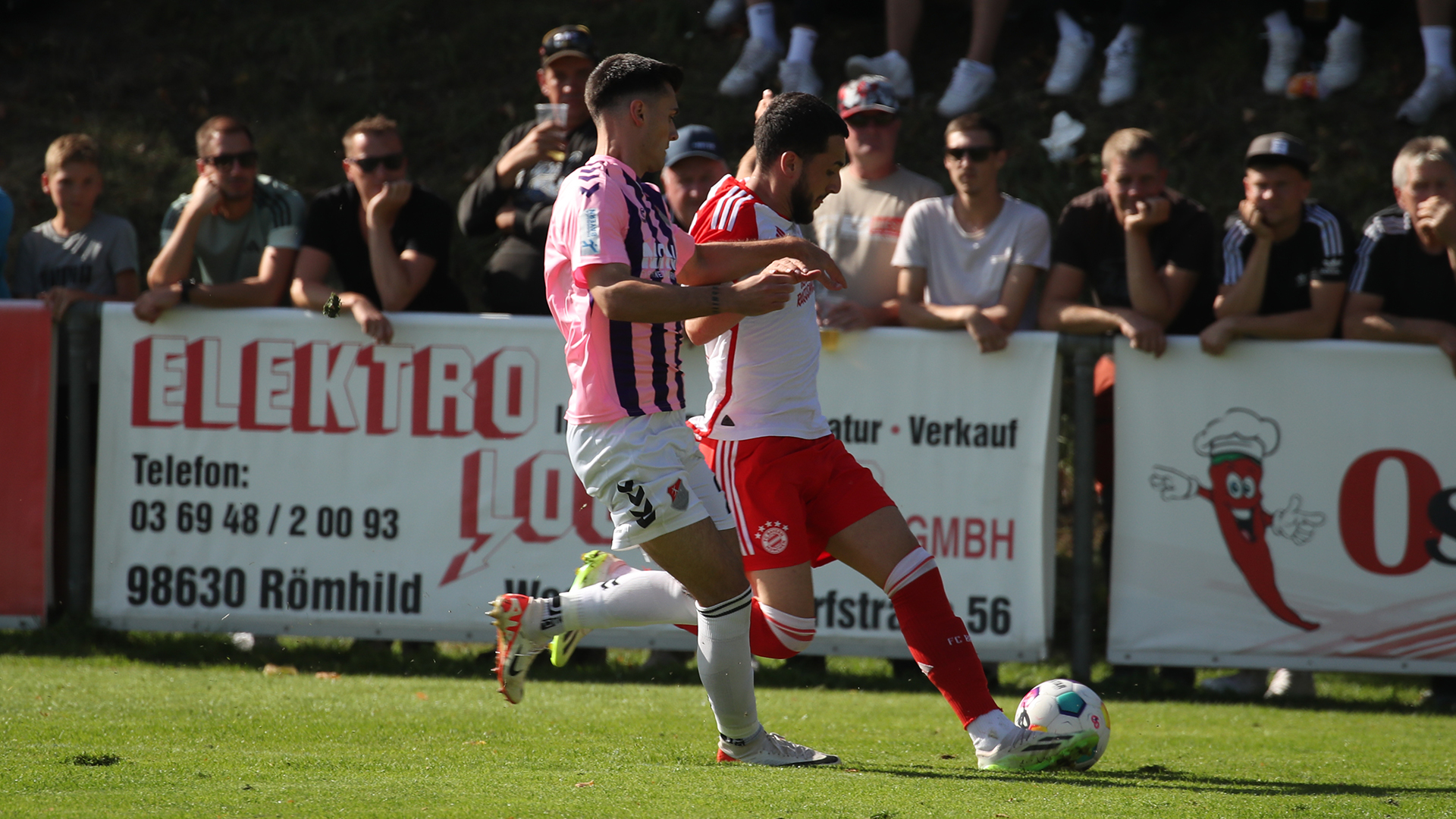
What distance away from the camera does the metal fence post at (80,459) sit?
711cm

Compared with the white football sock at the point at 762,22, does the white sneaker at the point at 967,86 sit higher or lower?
lower

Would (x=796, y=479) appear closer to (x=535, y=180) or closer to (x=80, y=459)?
(x=535, y=180)

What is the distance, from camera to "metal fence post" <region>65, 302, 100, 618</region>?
7.11 meters

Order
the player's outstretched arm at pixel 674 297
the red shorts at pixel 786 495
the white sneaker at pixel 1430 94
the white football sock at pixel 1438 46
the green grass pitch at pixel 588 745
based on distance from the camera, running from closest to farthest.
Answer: the green grass pitch at pixel 588 745, the player's outstretched arm at pixel 674 297, the red shorts at pixel 786 495, the white football sock at pixel 1438 46, the white sneaker at pixel 1430 94

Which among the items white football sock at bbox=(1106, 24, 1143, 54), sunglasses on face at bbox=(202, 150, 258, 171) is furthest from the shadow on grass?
white football sock at bbox=(1106, 24, 1143, 54)

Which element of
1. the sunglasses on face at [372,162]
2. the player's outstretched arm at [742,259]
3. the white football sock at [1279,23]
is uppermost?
the white football sock at [1279,23]

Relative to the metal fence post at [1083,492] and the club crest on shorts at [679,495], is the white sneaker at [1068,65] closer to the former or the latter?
the metal fence post at [1083,492]

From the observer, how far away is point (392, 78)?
12055mm

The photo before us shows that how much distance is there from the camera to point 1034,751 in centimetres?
473

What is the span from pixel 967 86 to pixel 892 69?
0.58m

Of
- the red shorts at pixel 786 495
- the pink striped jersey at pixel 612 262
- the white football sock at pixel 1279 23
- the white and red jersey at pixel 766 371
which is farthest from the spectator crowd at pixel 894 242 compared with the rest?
the white football sock at pixel 1279 23

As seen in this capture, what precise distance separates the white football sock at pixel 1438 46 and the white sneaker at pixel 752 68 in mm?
4766

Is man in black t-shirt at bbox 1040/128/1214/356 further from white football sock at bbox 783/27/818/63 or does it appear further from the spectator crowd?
white football sock at bbox 783/27/818/63

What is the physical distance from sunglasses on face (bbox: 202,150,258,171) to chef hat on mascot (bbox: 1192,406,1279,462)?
5.19 metres
